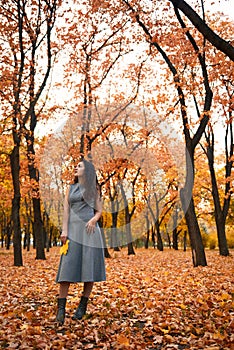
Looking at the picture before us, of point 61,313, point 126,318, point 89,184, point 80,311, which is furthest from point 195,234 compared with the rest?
point 61,313

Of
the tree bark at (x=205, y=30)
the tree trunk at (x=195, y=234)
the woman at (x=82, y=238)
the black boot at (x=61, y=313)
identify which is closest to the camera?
the black boot at (x=61, y=313)

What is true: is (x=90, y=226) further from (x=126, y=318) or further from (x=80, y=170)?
(x=126, y=318)

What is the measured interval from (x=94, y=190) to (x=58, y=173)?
12343 mm

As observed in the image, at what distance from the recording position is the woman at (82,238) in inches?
210

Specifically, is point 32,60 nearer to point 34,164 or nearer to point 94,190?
point 34,164

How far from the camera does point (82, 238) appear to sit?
5.41 metres

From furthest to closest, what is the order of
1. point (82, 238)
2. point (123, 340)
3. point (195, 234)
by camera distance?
point (195, 234), point (82, 238), point (123, 340)

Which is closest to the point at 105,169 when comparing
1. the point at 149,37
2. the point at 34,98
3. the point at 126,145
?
the point at 126,145

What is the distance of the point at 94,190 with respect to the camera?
224 inches

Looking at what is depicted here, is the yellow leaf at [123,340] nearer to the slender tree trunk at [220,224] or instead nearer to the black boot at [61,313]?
the black boot at [61,313]

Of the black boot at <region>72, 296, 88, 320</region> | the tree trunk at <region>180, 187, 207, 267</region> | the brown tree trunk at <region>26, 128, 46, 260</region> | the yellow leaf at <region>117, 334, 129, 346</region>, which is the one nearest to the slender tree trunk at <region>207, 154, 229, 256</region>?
the tree trunk at <region>180, 187, 207, 267</region>

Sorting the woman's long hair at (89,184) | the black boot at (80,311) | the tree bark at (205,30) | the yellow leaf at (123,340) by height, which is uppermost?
the tree bark at (205,30)

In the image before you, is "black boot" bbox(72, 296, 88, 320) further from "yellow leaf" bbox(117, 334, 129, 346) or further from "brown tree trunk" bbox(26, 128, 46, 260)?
"brown tree trunk" bbox(26, 128, 46, 260)

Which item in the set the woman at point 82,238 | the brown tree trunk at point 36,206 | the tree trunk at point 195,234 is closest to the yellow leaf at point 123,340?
the woman at point 82,238
